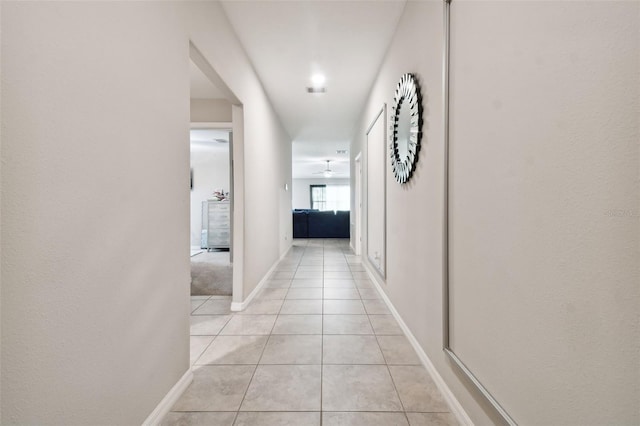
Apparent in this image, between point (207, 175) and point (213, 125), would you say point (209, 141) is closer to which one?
point (207, 175)

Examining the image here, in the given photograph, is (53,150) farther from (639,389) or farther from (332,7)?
(332,7)

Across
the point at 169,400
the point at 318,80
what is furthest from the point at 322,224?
the point at 169,400

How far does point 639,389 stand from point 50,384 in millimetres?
1479

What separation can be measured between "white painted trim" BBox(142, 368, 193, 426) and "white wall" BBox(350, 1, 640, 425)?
1433mm

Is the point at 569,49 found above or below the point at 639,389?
above

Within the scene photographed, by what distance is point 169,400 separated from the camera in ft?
4.60

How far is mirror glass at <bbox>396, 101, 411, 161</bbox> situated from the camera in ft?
6.70

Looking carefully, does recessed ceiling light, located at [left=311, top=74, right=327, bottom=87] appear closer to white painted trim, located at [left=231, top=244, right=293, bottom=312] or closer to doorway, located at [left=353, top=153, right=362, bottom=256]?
doorway, located at [left=353, top=153, right=362, bottom=256]

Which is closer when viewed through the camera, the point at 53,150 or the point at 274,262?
the point at 53,150

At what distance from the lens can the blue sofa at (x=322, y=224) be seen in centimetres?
813

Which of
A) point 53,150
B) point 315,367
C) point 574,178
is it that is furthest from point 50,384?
point 574,178

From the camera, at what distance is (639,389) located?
59cm

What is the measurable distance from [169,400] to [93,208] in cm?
107

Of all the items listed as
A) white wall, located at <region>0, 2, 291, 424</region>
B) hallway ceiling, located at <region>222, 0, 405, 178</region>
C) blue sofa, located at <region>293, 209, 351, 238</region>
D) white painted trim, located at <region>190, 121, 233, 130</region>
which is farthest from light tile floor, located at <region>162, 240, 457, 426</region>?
blue sofa, located at <region>293, 209, 351, 238</region>
